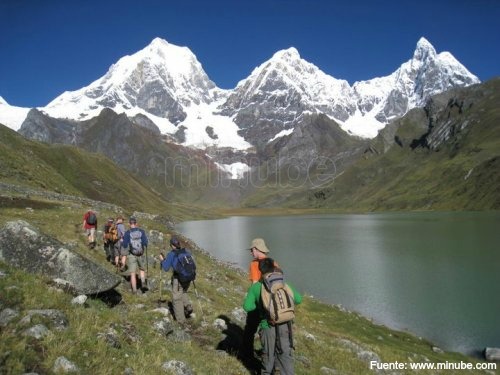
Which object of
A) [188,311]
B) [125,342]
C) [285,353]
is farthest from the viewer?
[188,311]

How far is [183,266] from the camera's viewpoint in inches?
688

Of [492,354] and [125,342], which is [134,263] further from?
[492,354]

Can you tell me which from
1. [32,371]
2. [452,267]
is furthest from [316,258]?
[32,371]

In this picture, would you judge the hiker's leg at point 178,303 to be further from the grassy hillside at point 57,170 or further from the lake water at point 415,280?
the grassy hillside at point 57,170

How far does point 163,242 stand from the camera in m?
44.4

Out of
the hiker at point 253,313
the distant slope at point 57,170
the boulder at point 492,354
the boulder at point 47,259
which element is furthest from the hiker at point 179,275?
the distant slope at point 57,170

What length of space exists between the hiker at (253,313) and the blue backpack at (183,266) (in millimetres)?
3789

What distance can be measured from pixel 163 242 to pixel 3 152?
57.1 meters

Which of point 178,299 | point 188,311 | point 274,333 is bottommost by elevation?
point 188,311

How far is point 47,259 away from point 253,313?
7.48 metres

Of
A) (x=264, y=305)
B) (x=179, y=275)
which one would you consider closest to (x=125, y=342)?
(x=264, y=305)

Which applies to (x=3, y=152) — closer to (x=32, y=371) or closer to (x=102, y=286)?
(x=102, y=286)

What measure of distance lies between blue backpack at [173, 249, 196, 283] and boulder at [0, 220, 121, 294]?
8.31ft

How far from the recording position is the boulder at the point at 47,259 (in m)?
15.1
